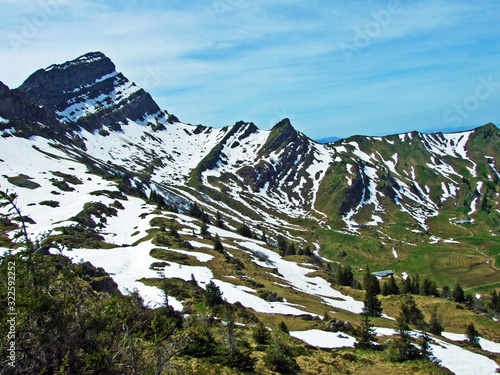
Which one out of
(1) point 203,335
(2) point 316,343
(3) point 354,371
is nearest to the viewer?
(1) point 203,335

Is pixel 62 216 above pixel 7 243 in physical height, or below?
above

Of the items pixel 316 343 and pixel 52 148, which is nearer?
pixel 316 343

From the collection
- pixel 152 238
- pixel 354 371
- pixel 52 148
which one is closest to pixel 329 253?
pixel 152 238

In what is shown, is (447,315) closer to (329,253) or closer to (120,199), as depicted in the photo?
(120,199)

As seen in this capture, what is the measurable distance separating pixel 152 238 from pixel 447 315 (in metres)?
59.8

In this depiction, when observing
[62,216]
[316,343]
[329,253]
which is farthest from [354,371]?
[329,253]

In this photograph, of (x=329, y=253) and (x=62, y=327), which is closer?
(x=62, y=327)

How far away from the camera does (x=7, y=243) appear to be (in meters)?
9.85

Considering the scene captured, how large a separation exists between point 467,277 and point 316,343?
446 ft

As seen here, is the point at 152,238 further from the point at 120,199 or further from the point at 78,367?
the point at 78,367

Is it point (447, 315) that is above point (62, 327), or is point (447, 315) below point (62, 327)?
below

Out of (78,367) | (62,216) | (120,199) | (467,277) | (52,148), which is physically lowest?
(467,277)

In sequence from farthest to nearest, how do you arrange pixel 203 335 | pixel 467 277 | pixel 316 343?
pixel 467 277, pixel 316 343, pixel 203 335

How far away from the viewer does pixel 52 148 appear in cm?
15938
